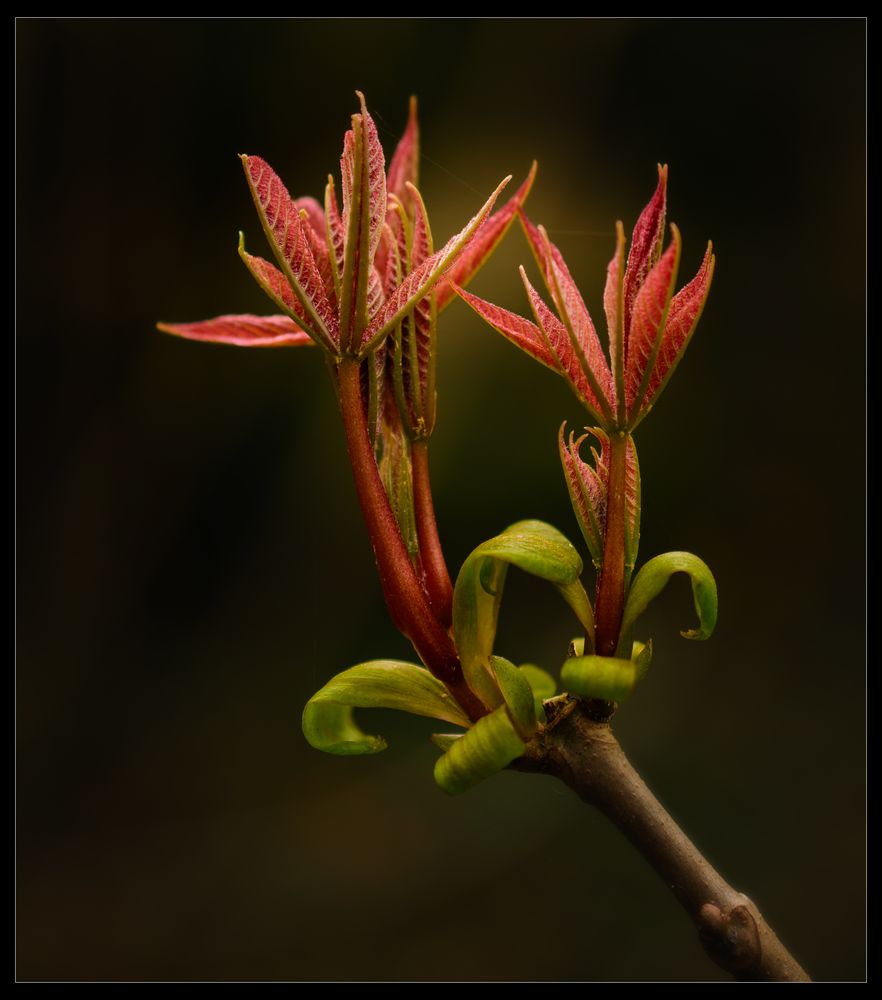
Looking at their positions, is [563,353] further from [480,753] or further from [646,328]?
[480,753]

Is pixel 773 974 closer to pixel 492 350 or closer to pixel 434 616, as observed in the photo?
pixel 434 616

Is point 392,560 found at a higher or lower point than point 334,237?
lower

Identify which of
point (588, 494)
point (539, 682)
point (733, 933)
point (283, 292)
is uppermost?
point (283, 292)

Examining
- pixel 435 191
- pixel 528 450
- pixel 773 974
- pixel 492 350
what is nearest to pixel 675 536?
pixel 528 450

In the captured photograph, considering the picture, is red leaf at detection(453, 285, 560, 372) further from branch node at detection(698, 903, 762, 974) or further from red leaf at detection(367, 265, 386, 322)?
branch node at detection(698, 903, 762, 974)

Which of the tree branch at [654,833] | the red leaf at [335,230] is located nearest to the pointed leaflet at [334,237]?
the red leaf at [335,230]

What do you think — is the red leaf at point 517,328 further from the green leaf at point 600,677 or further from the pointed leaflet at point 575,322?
the green leaf at point 600,677

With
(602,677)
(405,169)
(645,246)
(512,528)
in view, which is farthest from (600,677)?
(405,169)
